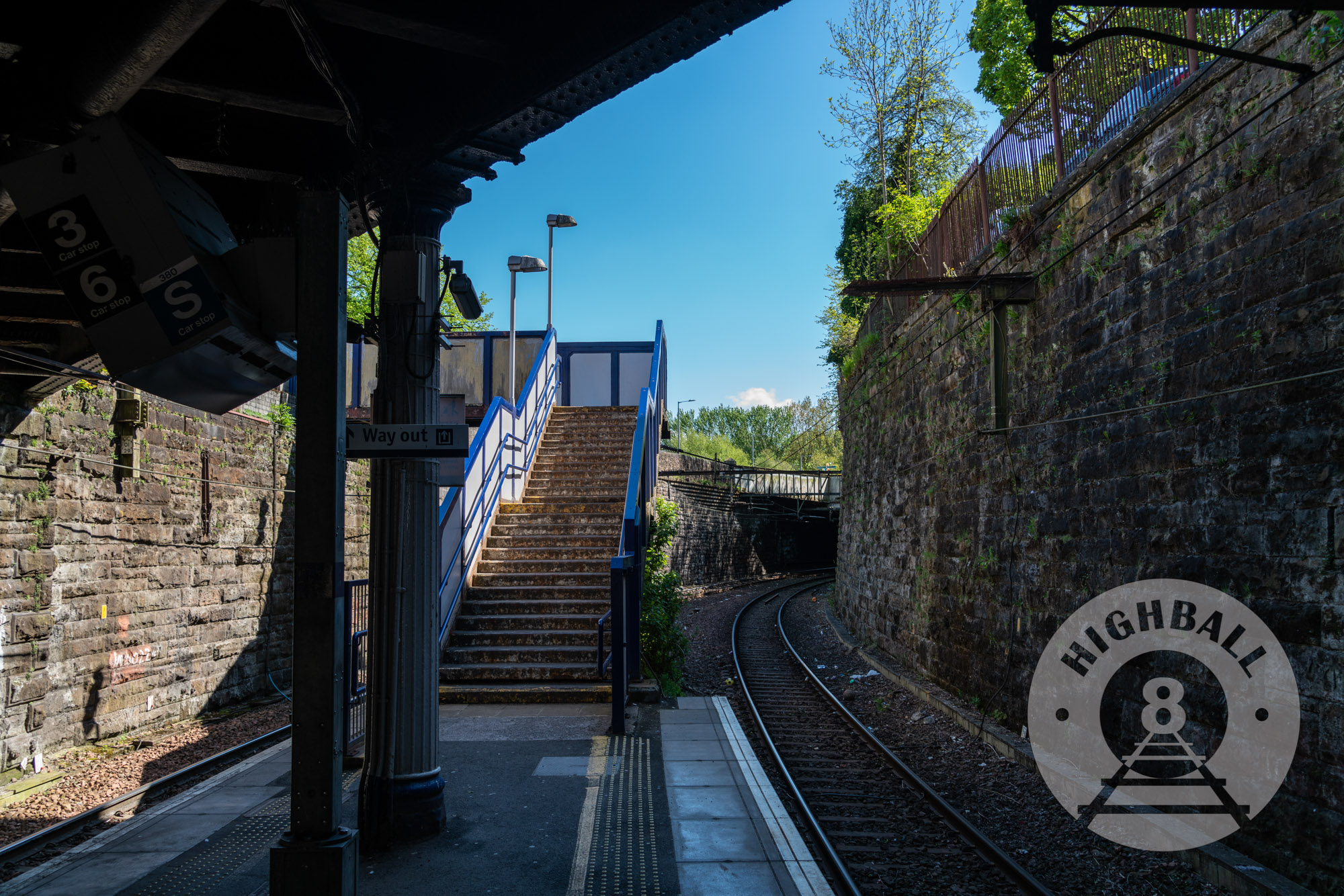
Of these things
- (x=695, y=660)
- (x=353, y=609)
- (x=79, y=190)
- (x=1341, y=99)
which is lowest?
(x=695, y=660)

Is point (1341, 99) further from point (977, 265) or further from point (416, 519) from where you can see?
point (416, 519)

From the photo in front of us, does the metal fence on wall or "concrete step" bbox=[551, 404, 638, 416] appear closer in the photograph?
the metal fence on wall

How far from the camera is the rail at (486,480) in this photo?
10.3 m

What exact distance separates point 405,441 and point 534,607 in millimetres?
5823

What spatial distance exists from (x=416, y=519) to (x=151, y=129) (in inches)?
110

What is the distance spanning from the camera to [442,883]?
470 centimetres

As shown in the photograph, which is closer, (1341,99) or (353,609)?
(1341,99)

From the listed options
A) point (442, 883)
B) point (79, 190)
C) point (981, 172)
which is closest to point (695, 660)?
point (981, 172)

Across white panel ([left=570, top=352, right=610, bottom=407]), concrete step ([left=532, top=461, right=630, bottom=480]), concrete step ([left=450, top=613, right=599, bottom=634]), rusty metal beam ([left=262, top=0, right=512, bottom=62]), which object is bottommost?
concrete step ([left=450, top=613, right=599, bottom=634])

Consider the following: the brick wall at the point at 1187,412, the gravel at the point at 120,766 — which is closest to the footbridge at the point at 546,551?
the gravel at the point at 120,766

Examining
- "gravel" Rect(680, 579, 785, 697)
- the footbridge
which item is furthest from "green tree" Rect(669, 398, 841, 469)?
the footbridge

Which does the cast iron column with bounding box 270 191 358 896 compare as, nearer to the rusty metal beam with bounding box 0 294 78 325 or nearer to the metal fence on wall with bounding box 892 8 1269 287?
the rusty metal beam with bounding box 0 294 78 325

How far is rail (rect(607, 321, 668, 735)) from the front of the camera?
785 cm

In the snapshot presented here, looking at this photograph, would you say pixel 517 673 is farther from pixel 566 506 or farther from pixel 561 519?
pixel 566 506
